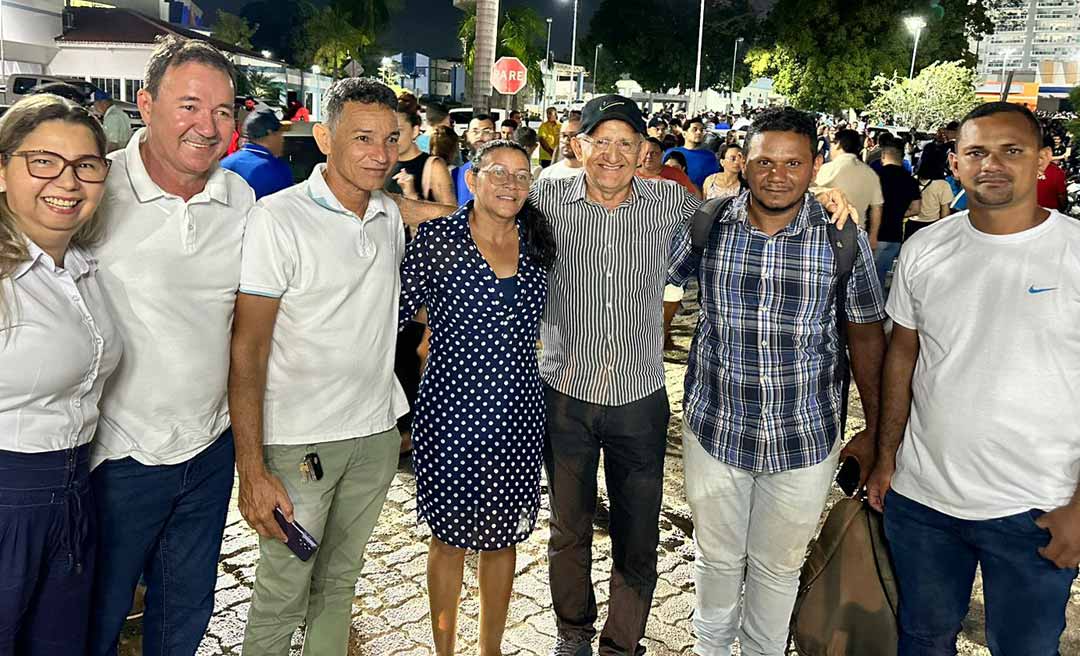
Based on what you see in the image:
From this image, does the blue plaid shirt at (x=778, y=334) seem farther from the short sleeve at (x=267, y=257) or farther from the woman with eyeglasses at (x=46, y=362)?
the woman with eyeglasses at (x=46, y=362)

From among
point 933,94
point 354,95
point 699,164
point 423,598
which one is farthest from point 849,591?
point 933,94

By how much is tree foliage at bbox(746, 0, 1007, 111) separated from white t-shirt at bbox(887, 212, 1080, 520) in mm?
28012

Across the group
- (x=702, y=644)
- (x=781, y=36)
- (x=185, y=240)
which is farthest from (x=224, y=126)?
(x=781, y=36)

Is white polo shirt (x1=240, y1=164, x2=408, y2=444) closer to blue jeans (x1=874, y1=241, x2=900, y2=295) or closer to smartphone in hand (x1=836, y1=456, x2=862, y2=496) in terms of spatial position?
smartphone in hand (x1=836, y1=456, x2=862, y2=496)

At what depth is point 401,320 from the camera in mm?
3201

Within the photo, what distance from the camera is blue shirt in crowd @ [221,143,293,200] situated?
17.7ft

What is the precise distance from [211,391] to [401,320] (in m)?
0.76

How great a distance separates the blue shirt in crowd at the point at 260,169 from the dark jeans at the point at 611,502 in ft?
9.36

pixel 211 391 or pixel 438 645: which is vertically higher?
pixel 211 391

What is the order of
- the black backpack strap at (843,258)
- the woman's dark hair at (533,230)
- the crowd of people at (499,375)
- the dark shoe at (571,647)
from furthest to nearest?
1. the dark shoe at (571,647)
2. the woman's dark hair at (533,230)
3. the black backpack strap at (843,258)
4. the crowd of people at (499,375)

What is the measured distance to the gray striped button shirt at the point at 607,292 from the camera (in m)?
3.31

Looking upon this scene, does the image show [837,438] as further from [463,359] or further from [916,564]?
[463,359]

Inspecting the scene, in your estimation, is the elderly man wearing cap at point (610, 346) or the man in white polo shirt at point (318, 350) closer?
the man in white polo shirt at point (318, 350)

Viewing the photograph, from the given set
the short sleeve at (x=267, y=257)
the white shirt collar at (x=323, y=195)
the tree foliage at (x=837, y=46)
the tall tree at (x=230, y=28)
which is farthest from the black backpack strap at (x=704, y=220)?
the tall tree at (x=230, y=28)
